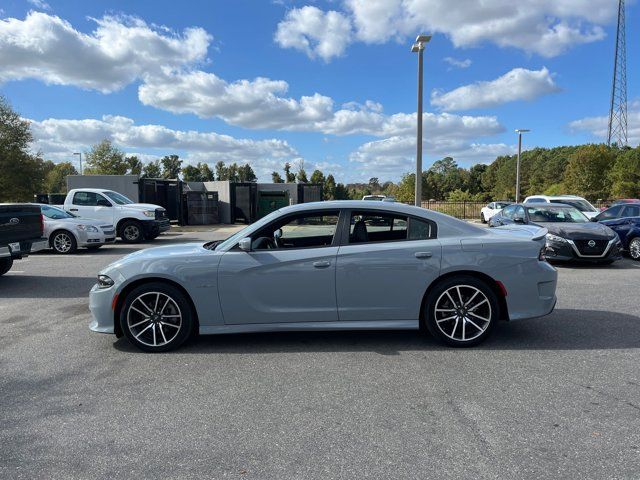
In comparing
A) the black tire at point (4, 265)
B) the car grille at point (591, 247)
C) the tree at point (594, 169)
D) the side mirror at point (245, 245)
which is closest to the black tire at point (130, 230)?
the black tire at point (4, 265)

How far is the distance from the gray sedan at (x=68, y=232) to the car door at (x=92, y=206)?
2.50 meters

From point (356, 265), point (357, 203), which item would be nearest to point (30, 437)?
point (356, 265)

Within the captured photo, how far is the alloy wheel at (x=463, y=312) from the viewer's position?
462cm

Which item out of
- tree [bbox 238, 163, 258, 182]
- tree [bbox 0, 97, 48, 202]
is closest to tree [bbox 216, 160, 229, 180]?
tree [bbox 238, 163, 258, 182]

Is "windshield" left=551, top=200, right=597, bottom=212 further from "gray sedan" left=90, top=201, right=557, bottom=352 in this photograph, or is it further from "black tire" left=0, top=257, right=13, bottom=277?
"black tire" left=0, top=257, right=13, bottom=277

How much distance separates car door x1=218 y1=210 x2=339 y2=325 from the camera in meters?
4.53

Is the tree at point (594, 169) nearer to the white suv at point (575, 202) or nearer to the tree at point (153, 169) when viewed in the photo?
the white suv at point (575, 202)

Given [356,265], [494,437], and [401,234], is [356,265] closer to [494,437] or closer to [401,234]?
[401,234]

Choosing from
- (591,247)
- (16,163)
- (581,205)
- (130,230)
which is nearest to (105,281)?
(591,247)

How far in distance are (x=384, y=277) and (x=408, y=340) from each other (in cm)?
86

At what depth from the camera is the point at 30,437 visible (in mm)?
3033

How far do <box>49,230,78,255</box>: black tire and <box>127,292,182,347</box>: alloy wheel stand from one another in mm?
9893

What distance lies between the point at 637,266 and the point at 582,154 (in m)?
47.7

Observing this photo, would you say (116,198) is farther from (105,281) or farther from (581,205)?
(581,205)
